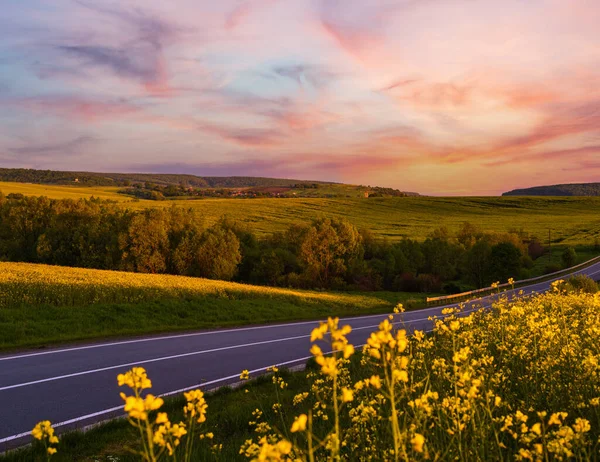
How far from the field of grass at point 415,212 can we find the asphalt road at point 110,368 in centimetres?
5983

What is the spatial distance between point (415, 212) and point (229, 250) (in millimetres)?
76573

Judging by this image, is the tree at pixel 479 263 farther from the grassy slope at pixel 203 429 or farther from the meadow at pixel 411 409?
the grassy slope at pixel 203 429

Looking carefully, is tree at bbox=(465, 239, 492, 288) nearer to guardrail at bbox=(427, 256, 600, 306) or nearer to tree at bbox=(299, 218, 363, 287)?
guardrail at bbox=(427, 256, 600, 306)

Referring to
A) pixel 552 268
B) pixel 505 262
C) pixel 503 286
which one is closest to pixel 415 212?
pixel 552 268

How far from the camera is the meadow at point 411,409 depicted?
85.5 inches

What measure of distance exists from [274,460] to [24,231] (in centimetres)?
5678

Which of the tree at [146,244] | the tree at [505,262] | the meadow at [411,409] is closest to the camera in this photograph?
the meadow at [411,409]

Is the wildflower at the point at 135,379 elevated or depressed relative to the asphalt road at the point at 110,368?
elevated

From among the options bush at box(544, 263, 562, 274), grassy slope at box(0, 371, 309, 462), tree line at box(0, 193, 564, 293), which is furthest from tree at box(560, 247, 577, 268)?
grassy slope at box(0, 371, 309, 462)

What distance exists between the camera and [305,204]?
113m

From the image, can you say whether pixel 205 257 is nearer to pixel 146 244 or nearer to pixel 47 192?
pixel 146 244

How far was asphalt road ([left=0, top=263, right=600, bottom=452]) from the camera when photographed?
825 centimetres

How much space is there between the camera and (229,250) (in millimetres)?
44938

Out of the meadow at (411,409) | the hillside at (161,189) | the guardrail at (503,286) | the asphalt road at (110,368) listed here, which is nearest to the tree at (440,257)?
the guardrail at (503,286)
